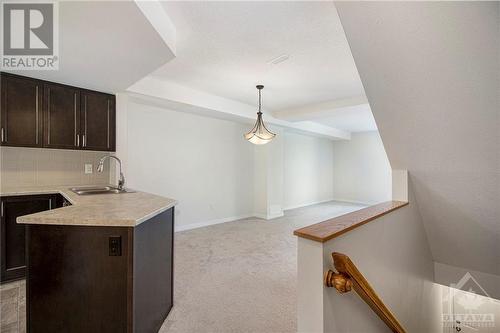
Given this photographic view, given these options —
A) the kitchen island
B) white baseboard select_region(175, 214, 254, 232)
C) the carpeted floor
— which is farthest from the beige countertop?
white baseboard select_region(175, 214, 254, 232)

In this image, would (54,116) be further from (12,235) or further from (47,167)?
(12,235)

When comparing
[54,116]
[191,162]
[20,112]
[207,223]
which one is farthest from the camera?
[207,223]

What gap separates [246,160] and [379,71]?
14.0ft

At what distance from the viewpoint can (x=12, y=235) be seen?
2.48m

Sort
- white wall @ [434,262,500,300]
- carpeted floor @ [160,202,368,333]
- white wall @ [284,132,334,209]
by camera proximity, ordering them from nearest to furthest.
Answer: carpeted floor @ [160,202,368,333], white wall @ [434,262,500,300], white wall @ [284,132,334,209]

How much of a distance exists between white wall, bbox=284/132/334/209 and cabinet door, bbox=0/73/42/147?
549 centimetres

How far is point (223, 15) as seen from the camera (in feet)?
6.50

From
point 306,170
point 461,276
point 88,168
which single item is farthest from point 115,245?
point 306,170

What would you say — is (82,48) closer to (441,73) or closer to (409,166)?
(441,73)

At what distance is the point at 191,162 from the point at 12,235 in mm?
2665

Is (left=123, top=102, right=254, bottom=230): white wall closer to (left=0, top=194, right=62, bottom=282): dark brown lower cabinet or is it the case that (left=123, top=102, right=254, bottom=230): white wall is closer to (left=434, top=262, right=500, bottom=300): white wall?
(left=0, top=194, right=62, bottom=282): dark brown lower cabinet

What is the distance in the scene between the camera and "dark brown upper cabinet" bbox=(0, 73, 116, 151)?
2586mm

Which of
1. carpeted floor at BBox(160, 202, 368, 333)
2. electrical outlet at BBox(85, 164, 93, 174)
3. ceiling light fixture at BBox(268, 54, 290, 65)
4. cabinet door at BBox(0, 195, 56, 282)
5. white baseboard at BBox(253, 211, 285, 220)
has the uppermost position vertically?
ceiling light fixture at BBox(268, 54, 290, 65)

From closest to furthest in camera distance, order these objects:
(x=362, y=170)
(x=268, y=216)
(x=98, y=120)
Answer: (x=98, y=120), (x=268, y=216), (x=362, y=170)
